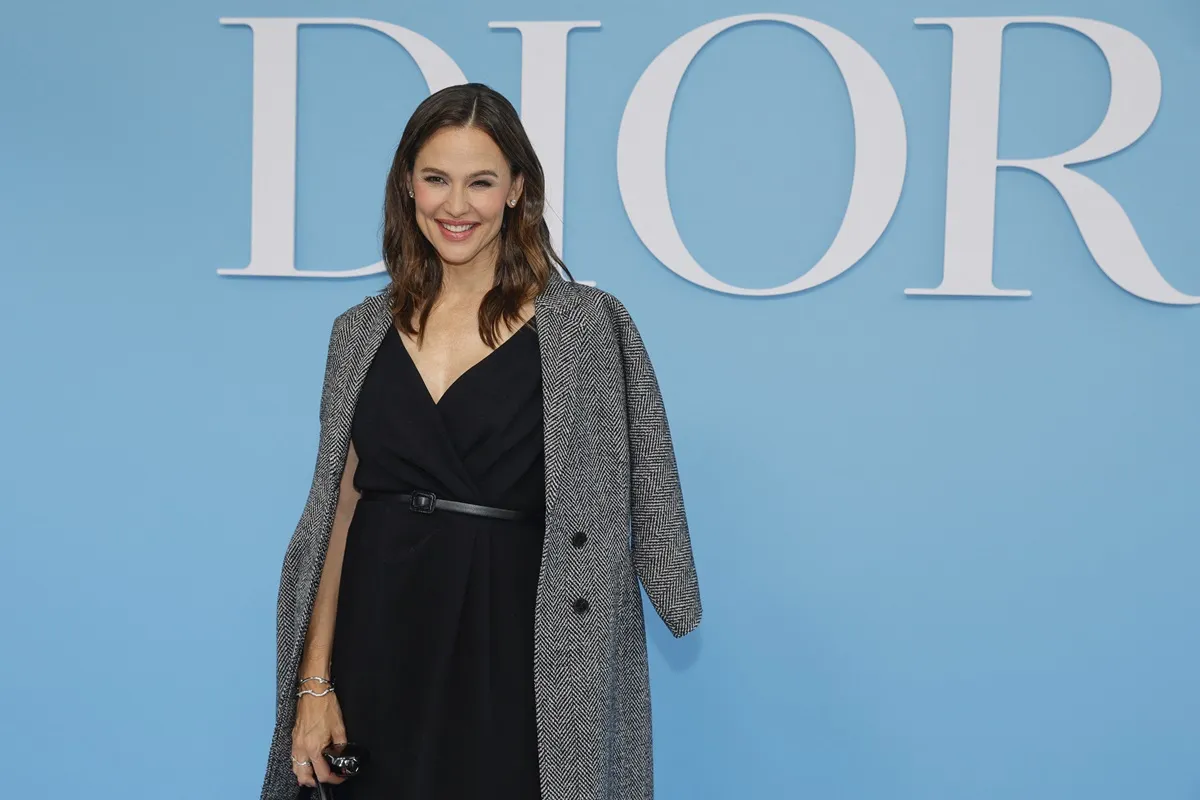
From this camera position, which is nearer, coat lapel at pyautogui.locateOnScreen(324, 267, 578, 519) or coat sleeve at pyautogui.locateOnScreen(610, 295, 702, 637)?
coat lapel at pyautogui.locateOnScreen(324, 267, 578, 519)

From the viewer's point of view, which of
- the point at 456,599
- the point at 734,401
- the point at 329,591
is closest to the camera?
the point at 456,599

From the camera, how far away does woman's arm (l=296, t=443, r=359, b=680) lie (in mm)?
1875

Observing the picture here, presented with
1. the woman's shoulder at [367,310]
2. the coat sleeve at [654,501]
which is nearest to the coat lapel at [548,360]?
the woman's shoulder at [367,310]

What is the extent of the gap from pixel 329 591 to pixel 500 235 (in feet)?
2.02

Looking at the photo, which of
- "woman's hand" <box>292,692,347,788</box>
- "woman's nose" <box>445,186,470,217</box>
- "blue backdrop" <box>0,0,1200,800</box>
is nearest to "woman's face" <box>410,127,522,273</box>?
"woman's nose" <box>445,186,470,217</box>

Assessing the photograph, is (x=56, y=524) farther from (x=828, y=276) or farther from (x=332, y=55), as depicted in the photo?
(x=828, y=276)

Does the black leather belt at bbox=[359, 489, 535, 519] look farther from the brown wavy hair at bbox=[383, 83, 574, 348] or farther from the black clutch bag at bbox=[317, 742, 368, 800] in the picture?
the black clutch bag at bbox=[317, 742, 368, 800]

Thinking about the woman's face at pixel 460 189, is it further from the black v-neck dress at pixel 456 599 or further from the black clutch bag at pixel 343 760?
the black clutch bag at pixel 343 760

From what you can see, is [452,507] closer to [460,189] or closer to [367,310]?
[367,310]

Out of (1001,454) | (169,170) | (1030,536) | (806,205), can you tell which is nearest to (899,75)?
(806,205)

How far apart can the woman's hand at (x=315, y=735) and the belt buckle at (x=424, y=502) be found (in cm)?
33

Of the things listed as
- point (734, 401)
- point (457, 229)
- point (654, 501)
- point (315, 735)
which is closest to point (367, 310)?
point (457, 229)

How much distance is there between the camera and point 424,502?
1.79 meters

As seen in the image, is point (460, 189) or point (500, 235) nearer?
point (460, 189)
